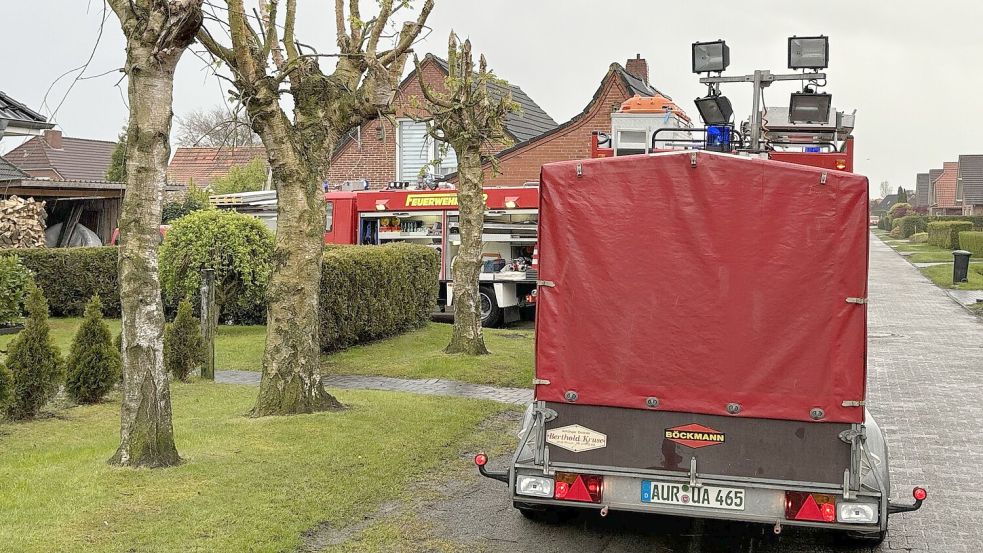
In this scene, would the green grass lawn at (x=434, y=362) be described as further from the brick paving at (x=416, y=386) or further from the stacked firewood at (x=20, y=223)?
the stacked firewood at (x=20, y=223)

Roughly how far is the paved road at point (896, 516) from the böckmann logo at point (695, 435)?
120 cm

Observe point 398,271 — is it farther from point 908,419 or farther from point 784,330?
point 784,330

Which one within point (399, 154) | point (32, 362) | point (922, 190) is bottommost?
point (32, 362)

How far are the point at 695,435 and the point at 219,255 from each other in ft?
40.9


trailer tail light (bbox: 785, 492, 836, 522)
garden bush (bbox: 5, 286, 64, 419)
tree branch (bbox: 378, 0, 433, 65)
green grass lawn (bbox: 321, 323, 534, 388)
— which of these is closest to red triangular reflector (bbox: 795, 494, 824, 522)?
trailer tail light (bbox: 785, 492, 836, 522)

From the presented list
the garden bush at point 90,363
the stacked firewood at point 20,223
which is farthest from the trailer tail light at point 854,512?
the stacked firewood at point 20,223

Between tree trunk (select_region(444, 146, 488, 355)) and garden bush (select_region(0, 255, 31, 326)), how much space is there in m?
6.37

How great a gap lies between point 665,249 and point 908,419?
709 centimetres

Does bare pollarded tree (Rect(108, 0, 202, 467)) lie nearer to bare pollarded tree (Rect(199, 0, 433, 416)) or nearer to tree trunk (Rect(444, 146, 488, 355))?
bare pollarded tree (Rect(199, 0, 433, 416))

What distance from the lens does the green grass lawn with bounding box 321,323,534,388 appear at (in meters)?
14.2

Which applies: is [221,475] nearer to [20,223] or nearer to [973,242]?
[20,223]

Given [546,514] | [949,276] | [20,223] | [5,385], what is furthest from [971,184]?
[5,385]

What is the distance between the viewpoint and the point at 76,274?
68.0 ft

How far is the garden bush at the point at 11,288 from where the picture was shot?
50.4 ft
